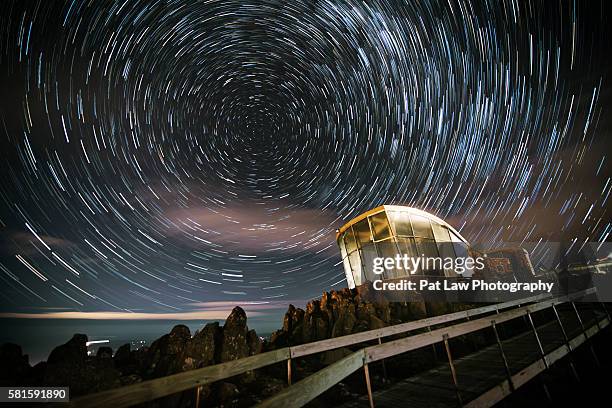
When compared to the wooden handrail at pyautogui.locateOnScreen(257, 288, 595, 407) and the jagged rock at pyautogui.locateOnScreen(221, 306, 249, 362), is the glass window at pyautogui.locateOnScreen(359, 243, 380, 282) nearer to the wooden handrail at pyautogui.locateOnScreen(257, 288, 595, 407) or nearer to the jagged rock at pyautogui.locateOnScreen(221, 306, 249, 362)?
the jagged rock at pyautogui.locateOnScreen(221, 306, 249, 362)

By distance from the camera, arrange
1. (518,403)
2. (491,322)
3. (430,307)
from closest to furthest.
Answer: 1. (491,322)
2. (518,403)
3. (430,307)

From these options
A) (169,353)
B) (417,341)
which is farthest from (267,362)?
(169,353)

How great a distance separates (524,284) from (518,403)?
54.4 feet

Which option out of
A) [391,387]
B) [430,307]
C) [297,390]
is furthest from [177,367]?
[430,307]

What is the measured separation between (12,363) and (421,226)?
63.7ft

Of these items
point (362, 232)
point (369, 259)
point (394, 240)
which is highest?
point (362, 232)

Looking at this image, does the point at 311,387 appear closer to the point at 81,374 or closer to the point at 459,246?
the point at 81,374

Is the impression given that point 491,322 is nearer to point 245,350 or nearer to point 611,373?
point 245,350

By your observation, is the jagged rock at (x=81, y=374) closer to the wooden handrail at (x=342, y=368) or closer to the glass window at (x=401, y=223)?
the wooden handrail at (x=342, y=368)

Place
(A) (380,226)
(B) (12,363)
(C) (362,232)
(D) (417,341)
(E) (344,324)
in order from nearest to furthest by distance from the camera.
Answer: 1. (D) (417,341)
2. (B) (12,363)
3. (E) (344,324)
4. (A) (380,226)
5. (C) (362,232)

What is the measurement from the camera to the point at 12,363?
7297mm

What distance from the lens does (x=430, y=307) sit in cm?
1217

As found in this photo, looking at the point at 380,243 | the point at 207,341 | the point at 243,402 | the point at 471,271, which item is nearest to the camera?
the point at 243,402

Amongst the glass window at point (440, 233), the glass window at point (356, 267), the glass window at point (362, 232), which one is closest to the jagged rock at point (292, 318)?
the glass window at point (356, 267)
